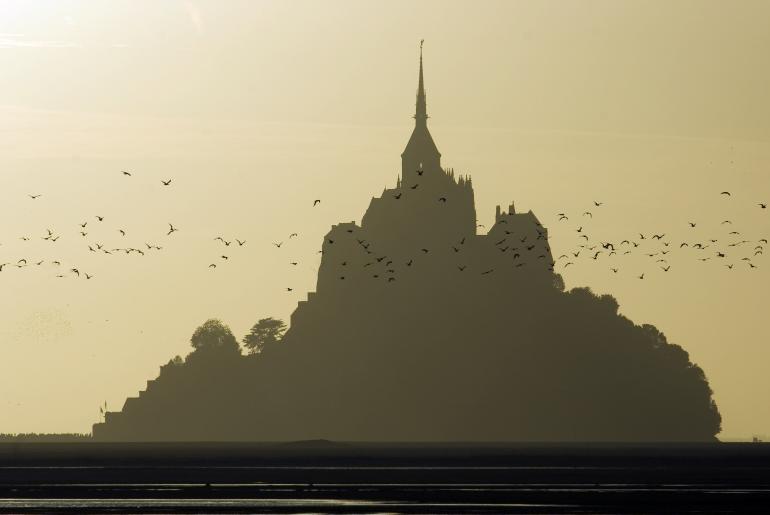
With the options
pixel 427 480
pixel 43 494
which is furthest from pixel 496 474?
pixel 43 494

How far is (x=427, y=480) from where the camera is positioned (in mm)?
151375

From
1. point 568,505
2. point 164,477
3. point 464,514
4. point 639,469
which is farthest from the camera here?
point 639,469

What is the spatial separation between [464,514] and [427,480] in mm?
49437

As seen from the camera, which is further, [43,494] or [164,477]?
[164,477]

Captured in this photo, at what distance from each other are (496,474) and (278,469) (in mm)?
30761

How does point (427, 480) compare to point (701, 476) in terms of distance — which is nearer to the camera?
point (427, 480)

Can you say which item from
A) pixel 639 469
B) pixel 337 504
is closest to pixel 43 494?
pixel 337 504

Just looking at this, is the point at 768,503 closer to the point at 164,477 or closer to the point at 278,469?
the point at 164,477

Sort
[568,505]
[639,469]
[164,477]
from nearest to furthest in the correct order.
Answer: [568,505] → [164,477] → [639,469]

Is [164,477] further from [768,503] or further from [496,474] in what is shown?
[768,503]

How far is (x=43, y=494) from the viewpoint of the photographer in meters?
124

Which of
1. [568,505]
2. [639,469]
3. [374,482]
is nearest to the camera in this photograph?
[568,505]

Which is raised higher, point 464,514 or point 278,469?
point 278,469

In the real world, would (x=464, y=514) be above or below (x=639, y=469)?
below
